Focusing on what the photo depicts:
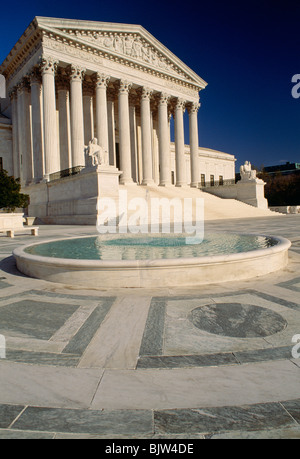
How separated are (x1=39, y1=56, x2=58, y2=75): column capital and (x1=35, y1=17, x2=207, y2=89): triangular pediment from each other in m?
2.42

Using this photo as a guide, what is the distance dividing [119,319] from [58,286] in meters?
2.33

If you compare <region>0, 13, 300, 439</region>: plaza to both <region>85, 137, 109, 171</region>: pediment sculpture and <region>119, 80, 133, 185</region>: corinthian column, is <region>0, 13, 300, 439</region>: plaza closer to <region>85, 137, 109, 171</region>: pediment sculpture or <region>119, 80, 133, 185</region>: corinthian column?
<region>85, 137, 109, 171</region>: pediment sculpture

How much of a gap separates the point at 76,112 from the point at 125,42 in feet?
42.5

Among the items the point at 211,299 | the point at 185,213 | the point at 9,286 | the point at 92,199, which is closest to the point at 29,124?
the point at 92,199

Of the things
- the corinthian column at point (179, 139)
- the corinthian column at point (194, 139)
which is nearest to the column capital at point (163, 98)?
the corinthian column at point (179, 139)

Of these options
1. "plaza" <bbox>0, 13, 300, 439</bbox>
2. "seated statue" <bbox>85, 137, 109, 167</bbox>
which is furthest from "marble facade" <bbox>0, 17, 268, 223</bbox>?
"plaza" <bbox>0, 13, 300, 439</bbox>

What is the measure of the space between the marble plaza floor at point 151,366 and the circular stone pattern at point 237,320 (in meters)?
0.01

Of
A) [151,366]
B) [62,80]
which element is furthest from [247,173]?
[151,366]

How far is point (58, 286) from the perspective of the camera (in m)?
6.00

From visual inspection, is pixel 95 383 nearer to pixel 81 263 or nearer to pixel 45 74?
pixel 81 263

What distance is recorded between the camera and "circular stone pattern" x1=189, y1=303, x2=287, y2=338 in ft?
12.0

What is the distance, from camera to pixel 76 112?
104ft
